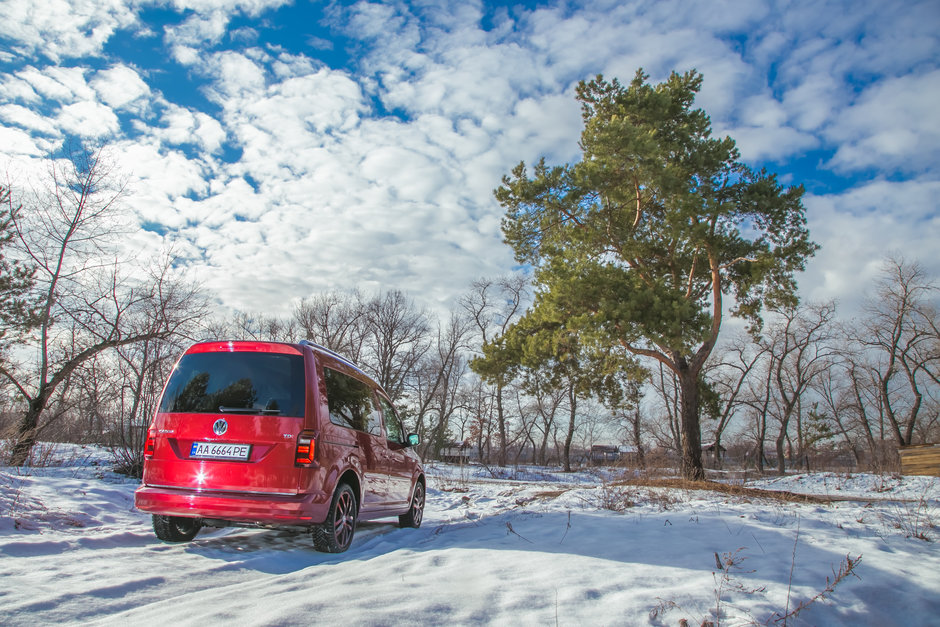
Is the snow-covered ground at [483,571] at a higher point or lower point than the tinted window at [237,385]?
lower

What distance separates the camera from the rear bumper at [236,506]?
4.45m

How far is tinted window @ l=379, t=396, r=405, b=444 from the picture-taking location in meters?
6.93

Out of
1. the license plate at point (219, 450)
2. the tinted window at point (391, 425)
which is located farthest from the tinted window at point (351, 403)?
the license plate at point (219, 450)

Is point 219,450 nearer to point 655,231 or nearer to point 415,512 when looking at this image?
point 415,512

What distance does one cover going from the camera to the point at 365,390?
252 inches

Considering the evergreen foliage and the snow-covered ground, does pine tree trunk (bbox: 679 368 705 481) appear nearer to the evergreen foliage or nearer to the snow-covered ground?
the evergreen foliage

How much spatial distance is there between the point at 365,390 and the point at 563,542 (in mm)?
2899

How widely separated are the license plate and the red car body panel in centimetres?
3

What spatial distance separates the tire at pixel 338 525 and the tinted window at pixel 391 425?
1.54 metres

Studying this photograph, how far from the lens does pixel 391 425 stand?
7121mm

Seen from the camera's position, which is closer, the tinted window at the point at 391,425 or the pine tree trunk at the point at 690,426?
the tinted window at the point at 391,425

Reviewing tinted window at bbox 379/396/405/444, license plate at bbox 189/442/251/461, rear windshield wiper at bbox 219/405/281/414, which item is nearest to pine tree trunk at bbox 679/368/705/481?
tinted window at bbox 379/396/405/444

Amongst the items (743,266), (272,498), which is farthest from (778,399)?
(272,498)

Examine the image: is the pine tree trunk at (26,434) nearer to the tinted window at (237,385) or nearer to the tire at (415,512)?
the tinted window at (237,385)
